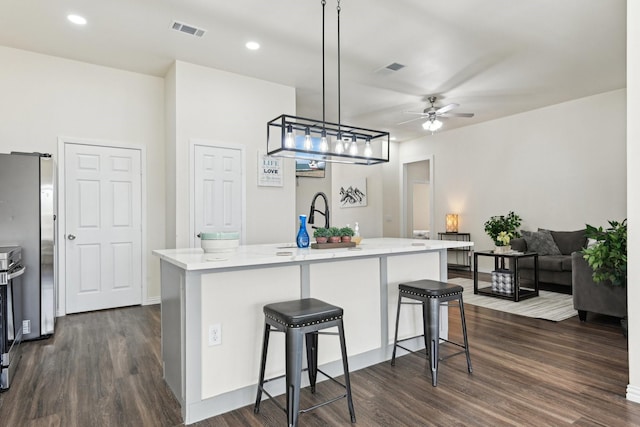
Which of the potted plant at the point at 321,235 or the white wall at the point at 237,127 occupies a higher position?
the white wall at the point at 237,127

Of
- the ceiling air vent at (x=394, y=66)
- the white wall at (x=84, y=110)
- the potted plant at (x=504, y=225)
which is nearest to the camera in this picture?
the white wall at (x=84, y=110)

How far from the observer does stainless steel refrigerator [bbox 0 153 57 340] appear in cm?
336

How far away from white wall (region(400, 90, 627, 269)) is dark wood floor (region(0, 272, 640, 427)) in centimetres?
286

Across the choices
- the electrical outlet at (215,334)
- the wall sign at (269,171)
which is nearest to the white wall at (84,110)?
the wall sign at (269,171)

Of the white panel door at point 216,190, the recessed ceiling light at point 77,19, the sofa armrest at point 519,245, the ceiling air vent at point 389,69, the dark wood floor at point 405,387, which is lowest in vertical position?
the dark wood floor at point 405,387

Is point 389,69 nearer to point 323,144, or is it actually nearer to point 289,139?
point 323,144

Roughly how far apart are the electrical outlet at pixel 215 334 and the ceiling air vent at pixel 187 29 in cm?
290

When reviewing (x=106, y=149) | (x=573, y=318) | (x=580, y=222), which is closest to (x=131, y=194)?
(x=106, y=149)

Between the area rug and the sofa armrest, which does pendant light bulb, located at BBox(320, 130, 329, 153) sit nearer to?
the area rug

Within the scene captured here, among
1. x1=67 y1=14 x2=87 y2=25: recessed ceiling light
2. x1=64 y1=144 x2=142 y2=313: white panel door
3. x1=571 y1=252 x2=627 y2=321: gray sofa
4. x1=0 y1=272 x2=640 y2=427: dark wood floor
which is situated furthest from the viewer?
x1=64 y1=144 x2=142 y2=313: white panel door

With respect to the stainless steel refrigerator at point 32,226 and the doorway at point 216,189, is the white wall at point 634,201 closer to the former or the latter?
the doorway at point 216,189

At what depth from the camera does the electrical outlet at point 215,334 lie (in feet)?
7.18

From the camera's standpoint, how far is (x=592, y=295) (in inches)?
154

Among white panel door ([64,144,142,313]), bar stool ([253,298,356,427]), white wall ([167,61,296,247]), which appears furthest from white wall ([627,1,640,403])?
white panel door ([64,144,142,313])
